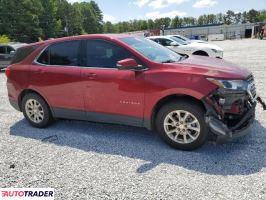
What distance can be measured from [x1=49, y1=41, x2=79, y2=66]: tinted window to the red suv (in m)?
0.02

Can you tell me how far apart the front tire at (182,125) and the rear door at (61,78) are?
150 cm

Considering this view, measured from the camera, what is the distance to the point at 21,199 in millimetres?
3311

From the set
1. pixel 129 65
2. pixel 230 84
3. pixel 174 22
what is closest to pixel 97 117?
pixel 129 65

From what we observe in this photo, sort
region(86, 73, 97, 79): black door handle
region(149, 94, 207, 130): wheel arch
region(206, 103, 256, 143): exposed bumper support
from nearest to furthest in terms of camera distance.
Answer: region(206, 103, 256, 143): exposed bumper support → region(149, 94, 207, 130): wheel arch → region(86, 73, 97, 79): black door handle

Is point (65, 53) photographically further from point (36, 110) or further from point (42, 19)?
point (42, 19)

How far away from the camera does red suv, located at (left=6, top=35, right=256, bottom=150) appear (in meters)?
3.82

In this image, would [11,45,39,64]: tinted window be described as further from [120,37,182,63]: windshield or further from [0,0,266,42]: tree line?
[0,0,266,42]: tree line

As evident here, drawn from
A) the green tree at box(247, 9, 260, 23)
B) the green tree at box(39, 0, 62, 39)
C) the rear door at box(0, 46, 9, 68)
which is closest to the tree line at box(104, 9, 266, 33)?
the green tree at box(247, 9, 260, 23)

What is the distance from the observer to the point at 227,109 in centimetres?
381

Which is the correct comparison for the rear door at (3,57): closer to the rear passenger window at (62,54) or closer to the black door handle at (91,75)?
the rear passenger window at (62,54)

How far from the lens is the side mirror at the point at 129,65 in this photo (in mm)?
4039

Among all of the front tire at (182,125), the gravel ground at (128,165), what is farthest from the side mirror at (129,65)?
the gravel ground at (128,165)

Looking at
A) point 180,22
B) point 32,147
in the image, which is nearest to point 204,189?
point 32,147

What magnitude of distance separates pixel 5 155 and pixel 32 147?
421 mm
